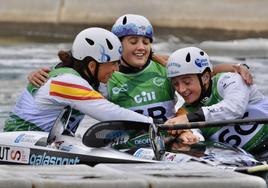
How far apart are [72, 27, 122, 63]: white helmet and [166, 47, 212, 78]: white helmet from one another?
492 mm

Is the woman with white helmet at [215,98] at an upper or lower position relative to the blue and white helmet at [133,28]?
lower

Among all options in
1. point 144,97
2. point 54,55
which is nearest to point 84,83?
point 144,97

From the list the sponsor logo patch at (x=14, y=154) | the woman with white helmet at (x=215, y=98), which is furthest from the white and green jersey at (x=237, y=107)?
the sponsor logo patch at (x=14, y=154)

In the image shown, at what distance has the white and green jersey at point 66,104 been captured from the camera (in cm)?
935

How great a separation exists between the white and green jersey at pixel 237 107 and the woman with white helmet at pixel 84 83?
0.74 metres

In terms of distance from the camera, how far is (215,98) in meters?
9.90

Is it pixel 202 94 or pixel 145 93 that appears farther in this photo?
pixel 145 93

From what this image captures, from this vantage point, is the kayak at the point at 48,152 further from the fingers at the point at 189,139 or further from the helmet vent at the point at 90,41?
the helmet vent at the point at 90,41

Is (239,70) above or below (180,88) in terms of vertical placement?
above

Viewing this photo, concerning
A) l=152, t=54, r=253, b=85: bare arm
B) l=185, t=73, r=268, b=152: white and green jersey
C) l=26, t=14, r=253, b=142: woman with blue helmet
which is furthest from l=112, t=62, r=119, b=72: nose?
l=152, t=54, r=253, b=85: bare arm

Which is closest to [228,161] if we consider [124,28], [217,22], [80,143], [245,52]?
[80,143]

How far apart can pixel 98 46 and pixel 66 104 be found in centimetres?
56

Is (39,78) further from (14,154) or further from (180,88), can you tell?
(180,88)

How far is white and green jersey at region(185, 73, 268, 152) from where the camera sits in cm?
966
